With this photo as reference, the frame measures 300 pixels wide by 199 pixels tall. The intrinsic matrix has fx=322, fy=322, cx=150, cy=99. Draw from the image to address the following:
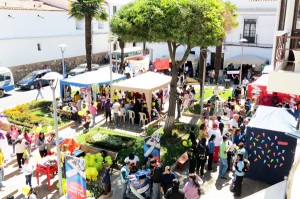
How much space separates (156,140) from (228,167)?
2890 mm

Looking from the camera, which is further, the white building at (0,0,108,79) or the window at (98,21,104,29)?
the window at (98,21,104,29)

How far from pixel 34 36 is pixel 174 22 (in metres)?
22.7

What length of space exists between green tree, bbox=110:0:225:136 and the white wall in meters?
18.6

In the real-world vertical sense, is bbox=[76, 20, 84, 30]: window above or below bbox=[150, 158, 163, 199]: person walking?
above

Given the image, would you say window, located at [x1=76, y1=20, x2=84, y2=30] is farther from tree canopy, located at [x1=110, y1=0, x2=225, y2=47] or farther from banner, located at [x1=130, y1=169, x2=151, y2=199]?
banner, located at [x1=130, y1=169, x2=151, y2=199]

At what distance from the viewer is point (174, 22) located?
12836 mm

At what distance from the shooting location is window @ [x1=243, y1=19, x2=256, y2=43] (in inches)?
1203

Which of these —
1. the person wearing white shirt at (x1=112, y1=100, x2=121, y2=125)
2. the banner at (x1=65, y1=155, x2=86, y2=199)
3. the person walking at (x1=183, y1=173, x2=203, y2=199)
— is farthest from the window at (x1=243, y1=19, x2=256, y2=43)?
the banner at (x1=65, y1=155, x2=86, y2=199)

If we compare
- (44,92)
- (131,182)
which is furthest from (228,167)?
(44,92)

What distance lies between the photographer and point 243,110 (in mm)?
15828

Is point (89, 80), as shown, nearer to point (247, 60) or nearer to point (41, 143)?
point (41, 143)

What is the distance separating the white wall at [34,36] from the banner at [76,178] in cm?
2214

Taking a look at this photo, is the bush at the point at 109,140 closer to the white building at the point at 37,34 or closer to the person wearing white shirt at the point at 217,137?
the person wearing white shirt at the point at 217,137

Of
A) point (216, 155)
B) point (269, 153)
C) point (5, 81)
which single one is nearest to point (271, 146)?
point (269, 153)
